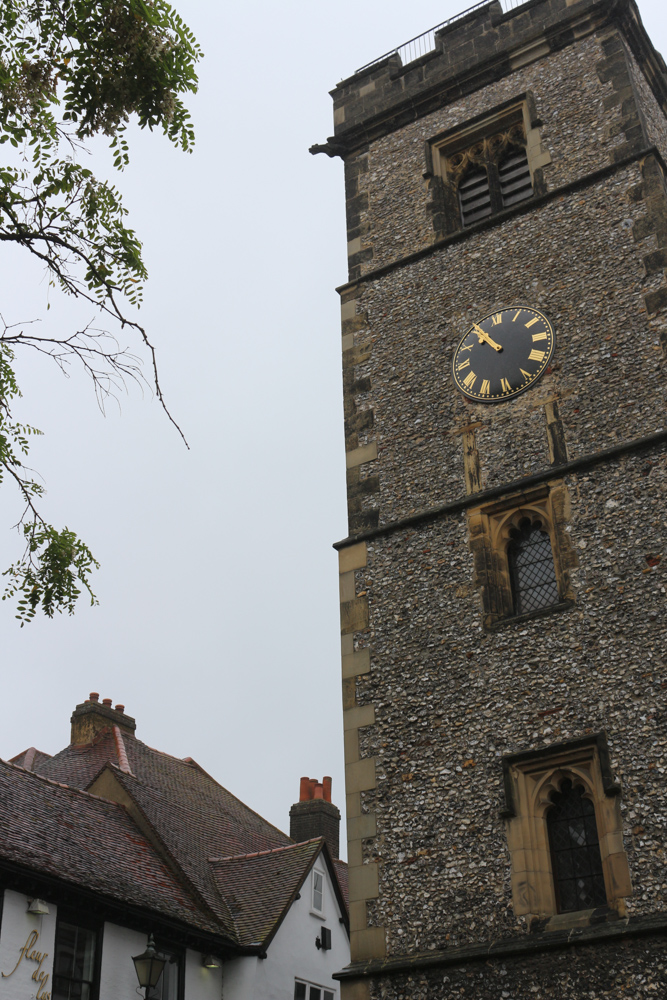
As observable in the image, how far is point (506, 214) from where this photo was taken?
565 inches

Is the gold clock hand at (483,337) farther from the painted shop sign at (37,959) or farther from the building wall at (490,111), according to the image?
the painted shop sign at (37,959)

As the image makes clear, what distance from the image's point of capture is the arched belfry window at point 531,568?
11586mm

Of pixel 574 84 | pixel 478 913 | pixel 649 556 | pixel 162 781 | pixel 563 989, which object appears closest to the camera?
pixel 563 989

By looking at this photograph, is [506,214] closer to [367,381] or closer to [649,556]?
[367,381]

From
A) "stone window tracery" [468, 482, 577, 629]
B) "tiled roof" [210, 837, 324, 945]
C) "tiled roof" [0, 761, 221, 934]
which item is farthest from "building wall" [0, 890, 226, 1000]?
"stone window tracery" [468, 482, 577, 629]

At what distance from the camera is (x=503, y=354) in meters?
13.2

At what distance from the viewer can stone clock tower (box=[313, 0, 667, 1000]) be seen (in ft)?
32.4

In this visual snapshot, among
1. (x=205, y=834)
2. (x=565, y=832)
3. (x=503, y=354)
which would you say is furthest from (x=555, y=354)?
(x=205, y=834)

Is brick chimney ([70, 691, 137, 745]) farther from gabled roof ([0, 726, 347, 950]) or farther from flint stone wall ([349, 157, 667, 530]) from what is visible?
flint stone wall ([349, 157, 667, 530])

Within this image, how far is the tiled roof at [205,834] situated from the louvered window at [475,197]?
10345mm

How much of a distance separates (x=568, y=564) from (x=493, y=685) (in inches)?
58.2

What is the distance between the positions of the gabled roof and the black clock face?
8.13 metres

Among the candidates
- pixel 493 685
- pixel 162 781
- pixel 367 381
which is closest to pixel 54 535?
pixel 493 685

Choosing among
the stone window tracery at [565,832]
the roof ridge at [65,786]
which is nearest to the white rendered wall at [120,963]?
the roof ridge at [65,786]
